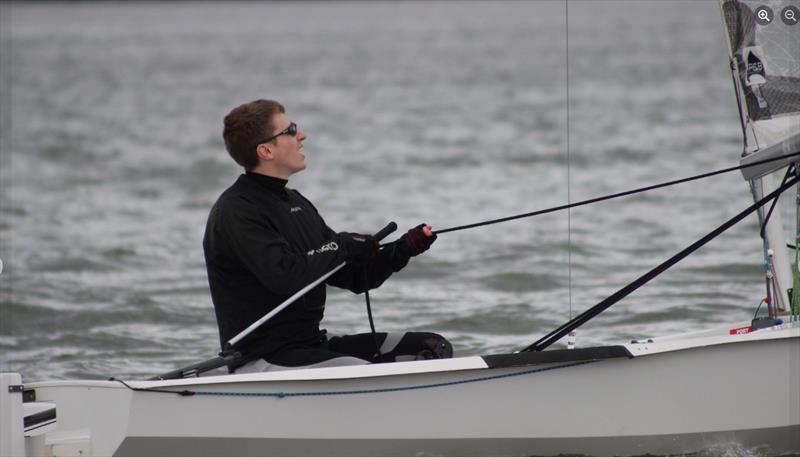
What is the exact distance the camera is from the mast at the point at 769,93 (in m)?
4.63

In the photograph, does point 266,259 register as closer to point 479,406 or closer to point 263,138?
point 263,138

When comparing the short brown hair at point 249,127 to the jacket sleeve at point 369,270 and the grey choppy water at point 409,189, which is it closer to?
the jacket sleeve at point 369,270

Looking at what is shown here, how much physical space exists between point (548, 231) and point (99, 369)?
15.3 ft

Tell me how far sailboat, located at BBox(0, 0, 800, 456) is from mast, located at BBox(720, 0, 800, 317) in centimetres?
29

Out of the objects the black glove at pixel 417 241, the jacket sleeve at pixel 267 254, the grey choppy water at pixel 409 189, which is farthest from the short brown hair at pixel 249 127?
the grey choppy water at pixel 409 189

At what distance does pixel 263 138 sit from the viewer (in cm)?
426

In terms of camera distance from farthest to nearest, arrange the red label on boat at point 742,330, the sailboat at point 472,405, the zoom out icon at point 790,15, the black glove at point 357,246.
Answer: the zoom out icon at point 790,15 → the red label on boat at point 742,330 → the black glove at point 357,246 → the sailboat at point 472,405

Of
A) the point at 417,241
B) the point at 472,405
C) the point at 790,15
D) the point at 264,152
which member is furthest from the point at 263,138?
the point at 790,15

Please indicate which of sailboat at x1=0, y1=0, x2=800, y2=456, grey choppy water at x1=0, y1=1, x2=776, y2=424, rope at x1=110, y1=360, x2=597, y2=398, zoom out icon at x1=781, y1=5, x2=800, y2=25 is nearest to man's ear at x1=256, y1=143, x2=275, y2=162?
sailboat at x1=0, y1=0, x2=800, y2=456

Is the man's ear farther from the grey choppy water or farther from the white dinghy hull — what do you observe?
the grey choppy water

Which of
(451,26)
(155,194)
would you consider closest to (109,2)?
(451,26)

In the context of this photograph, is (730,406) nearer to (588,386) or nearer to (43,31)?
(588,386)

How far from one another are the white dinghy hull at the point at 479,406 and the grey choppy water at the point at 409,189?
4.30 ft

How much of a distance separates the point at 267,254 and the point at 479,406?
83cm
